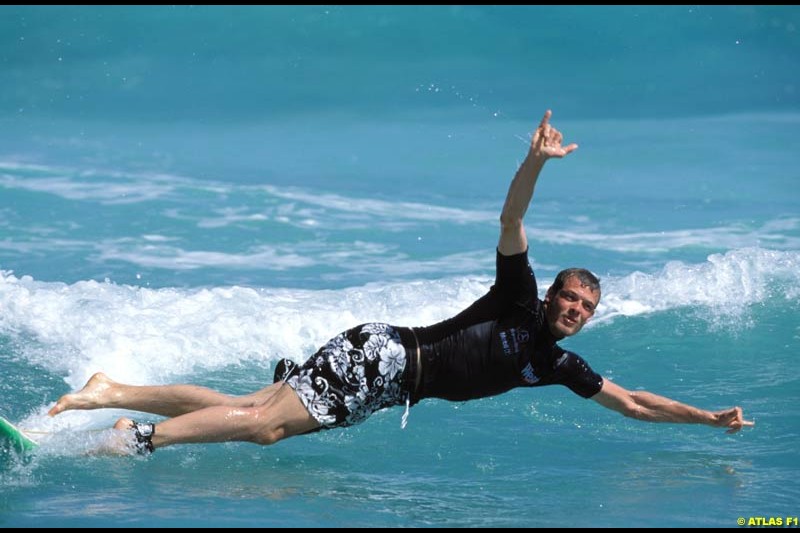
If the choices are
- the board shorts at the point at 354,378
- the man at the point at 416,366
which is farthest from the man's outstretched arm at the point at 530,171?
the board shorts at the point at 354,378

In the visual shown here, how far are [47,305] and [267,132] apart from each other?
31.3 feet

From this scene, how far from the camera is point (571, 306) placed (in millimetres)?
5695

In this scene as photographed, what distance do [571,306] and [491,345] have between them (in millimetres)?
427

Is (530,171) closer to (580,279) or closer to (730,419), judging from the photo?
(580,279)

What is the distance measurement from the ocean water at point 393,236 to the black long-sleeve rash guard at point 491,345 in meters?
0.56

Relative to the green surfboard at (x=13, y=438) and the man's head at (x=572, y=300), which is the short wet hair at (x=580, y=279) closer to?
the man's head at (x=572, y=300)

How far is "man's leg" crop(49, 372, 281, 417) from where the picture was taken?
6.10 meters

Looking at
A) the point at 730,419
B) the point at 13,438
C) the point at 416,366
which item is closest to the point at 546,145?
the point at 416,366

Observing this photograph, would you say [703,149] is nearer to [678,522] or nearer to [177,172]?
[177,172]

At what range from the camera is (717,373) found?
28.0 ft

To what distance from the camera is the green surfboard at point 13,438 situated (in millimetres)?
5766

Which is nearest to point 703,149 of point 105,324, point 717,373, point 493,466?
point 717,373

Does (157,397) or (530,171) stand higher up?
(530,171)

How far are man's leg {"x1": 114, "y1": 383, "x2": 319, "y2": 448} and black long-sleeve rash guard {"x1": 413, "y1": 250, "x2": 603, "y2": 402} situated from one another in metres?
0.59
